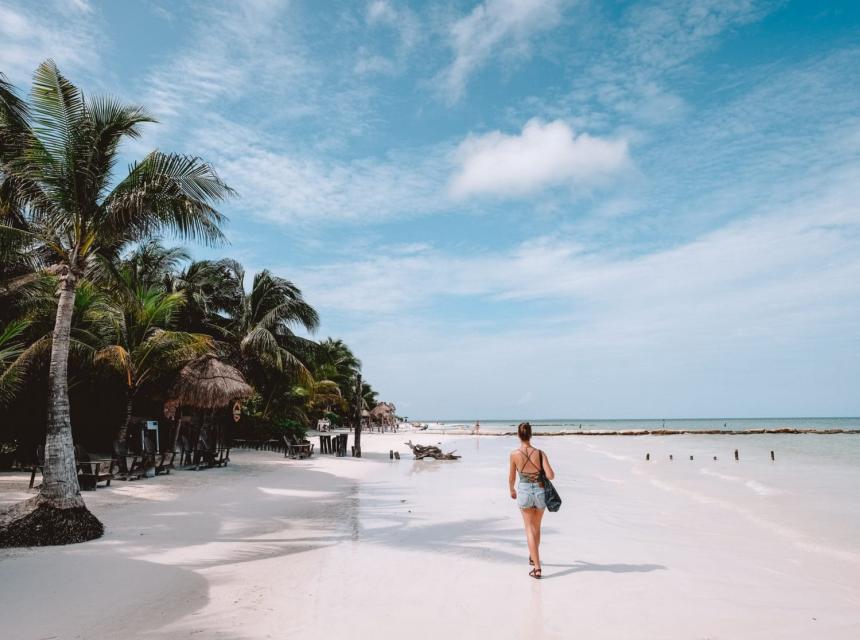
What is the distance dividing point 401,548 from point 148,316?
10.6 m

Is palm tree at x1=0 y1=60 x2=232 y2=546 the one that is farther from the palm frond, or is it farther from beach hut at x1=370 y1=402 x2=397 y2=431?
beach hut at x1=370 y1=402 x2=397 y2=431

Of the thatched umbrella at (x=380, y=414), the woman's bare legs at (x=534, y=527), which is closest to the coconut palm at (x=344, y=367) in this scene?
the thatched umbrella at (x=380, y=414)

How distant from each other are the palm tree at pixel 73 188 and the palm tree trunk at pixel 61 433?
0.04ft

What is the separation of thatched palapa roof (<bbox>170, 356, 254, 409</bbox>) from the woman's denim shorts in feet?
40.4

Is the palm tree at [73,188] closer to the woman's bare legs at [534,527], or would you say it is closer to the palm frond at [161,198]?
the palm frond at [161,198]

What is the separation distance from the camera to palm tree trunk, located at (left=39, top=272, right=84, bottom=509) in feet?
24.1

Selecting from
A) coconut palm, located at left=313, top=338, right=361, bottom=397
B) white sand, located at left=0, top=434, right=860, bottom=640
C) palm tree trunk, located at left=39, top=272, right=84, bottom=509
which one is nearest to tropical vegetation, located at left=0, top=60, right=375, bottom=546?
palm tree trunk, located at left=39, top=272, right=84, bottom=509

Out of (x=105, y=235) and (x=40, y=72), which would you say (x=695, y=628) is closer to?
(x=105, y=235)

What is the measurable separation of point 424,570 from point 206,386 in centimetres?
1162

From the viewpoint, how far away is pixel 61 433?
7805 millimetres

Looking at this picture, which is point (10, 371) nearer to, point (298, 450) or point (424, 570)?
point (298, 450)

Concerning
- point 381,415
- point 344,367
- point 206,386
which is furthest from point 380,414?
point 206,386

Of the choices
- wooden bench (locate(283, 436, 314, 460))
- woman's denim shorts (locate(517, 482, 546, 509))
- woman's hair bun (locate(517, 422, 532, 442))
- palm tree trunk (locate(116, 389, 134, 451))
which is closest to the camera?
woman's hair bun (locate(517, 422, 532, 442))

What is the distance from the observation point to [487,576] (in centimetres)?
608
